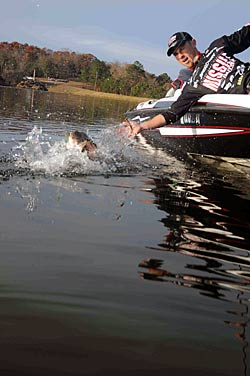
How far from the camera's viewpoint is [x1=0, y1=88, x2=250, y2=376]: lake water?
189cm

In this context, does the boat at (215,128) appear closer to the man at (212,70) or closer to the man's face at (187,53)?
the man at (212,70)

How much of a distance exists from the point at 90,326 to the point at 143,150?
28.4ft

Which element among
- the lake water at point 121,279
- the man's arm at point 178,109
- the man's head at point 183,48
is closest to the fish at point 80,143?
the man's arm at point 178,109

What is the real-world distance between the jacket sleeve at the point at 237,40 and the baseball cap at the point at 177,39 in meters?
0.54

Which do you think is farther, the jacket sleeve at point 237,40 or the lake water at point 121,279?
the jacket sleeve at point 237,40

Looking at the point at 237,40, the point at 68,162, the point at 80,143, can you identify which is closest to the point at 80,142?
the point at 80,143

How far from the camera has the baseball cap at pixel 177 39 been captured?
25.7ft

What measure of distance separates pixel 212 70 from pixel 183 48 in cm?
71

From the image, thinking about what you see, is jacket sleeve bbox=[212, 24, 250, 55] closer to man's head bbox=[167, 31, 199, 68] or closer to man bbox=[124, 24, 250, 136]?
man bbox=[124, 24, 250, 136]

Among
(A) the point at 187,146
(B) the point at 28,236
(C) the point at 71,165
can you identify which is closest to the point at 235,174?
(A) the point at 187,146

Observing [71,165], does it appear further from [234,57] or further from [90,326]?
[90,326]

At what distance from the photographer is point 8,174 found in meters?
5.75

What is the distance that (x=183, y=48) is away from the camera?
8055 millimetres

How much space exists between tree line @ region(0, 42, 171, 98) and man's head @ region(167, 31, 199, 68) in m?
75.6
